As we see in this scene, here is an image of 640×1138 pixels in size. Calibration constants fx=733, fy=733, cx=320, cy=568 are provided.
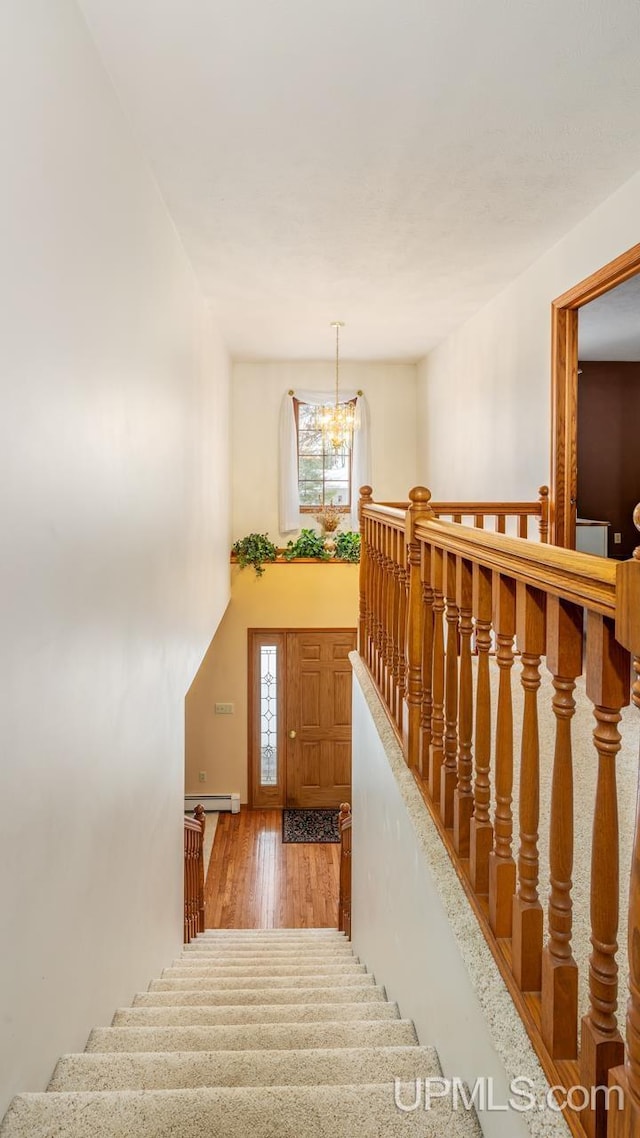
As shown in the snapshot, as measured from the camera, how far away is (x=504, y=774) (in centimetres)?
151

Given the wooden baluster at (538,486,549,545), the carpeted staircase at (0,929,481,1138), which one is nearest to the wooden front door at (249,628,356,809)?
the wooden baluster at (538,486,549,545)

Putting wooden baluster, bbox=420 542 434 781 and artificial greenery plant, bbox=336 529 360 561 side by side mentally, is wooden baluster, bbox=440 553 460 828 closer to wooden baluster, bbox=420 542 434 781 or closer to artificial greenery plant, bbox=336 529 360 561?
wooden baluster, bbox=420 542 434 781

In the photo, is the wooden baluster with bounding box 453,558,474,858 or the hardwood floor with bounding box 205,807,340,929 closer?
the wooden baluster with bounding box 453,558,474,858

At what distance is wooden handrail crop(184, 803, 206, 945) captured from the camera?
493 cm

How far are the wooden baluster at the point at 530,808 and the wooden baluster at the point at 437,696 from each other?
2.58ft

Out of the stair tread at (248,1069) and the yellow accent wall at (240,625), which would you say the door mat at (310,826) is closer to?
the yellow accent wall at (240,625)

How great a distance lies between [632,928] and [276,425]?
7.75 m

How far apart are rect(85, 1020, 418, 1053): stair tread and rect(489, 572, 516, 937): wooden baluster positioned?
990 millimetres

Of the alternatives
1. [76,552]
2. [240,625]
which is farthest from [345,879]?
[76,552]

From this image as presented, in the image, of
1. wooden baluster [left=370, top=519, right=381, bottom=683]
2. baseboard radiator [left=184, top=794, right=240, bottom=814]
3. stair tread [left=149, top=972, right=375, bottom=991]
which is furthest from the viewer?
baseboard radiator [left=184, top=794, right=240, bottom=814]

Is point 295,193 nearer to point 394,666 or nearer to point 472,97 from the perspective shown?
point 472,97

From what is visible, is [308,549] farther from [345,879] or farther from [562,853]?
[562,853]

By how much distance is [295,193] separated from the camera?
3672 mm

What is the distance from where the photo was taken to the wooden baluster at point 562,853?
1169 millimetres
